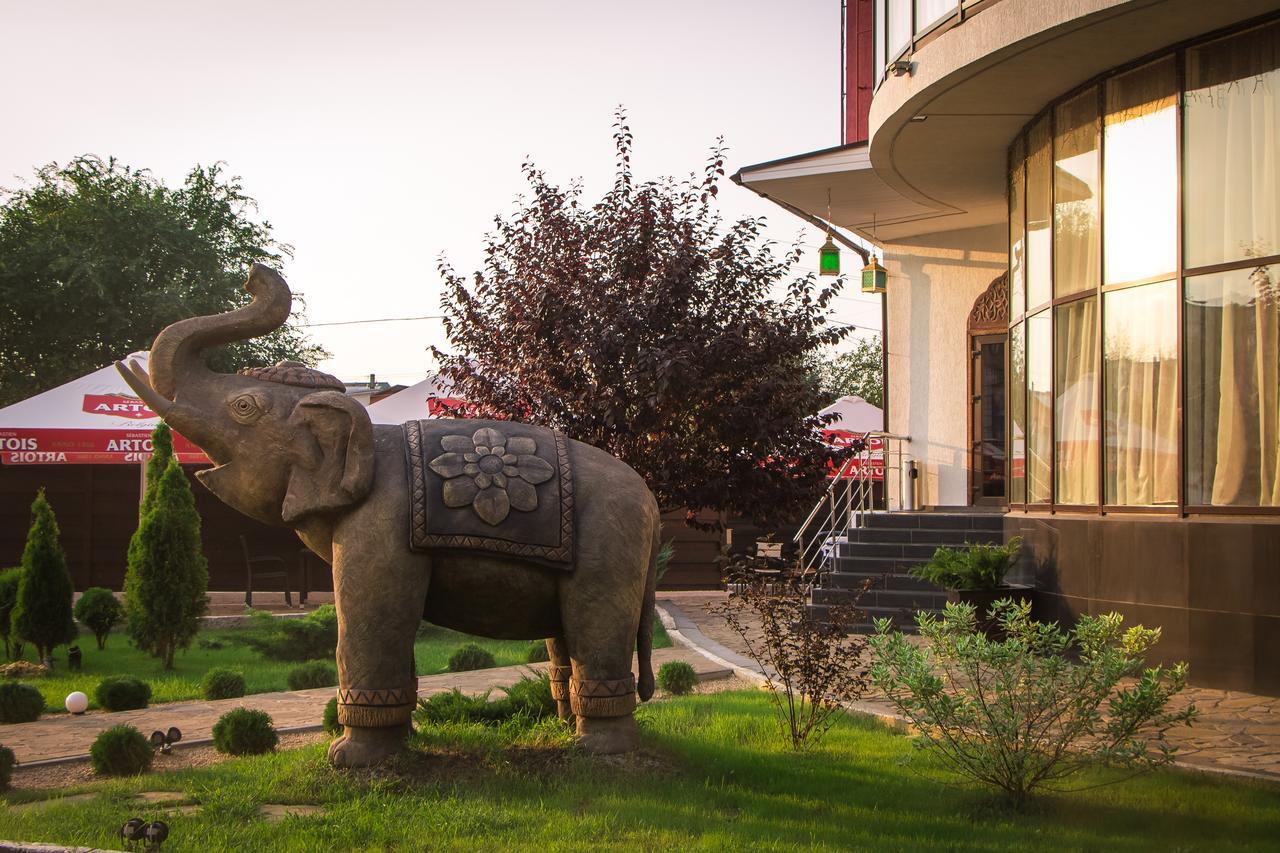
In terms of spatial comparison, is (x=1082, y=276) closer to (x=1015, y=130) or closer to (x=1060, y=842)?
(x=1015, y=130)

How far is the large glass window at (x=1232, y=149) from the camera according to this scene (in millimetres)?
10125

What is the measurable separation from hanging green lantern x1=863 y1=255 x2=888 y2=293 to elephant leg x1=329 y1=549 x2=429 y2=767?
43.0ft

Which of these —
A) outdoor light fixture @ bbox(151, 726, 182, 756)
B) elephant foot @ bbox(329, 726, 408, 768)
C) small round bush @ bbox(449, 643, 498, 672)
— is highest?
elephant foot @ bbox(329, 726, 408, 768)

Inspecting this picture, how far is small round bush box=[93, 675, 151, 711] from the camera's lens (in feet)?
32.8

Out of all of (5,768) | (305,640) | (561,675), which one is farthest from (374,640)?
(305,640)

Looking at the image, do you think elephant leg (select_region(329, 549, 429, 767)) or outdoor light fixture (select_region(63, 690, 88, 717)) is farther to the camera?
outdoor light fixture (select_region(63, 690, 88, 717))

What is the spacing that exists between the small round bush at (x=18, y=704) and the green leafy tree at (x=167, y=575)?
9.99ft

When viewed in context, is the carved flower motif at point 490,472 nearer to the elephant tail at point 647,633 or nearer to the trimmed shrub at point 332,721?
the elephant tail at point 647,633

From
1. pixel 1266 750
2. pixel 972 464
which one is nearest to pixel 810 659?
pixel 1266 750

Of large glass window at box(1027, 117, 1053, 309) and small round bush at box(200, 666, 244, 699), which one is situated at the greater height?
large glass window at box(1027, 117, 1053, 309)

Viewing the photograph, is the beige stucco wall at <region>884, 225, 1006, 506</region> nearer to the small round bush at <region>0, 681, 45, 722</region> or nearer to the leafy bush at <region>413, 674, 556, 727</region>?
the leafy bush at <region>413, 674, 556, 727</region>

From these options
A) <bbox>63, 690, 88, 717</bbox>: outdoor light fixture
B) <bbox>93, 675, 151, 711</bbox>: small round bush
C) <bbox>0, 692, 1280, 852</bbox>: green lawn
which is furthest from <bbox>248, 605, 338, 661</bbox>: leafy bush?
<bbox>0, 692, 1280, 852</bbox>: green lawn

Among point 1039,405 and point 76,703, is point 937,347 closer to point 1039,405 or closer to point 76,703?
point 1039,405

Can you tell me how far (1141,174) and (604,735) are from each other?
310 inches
